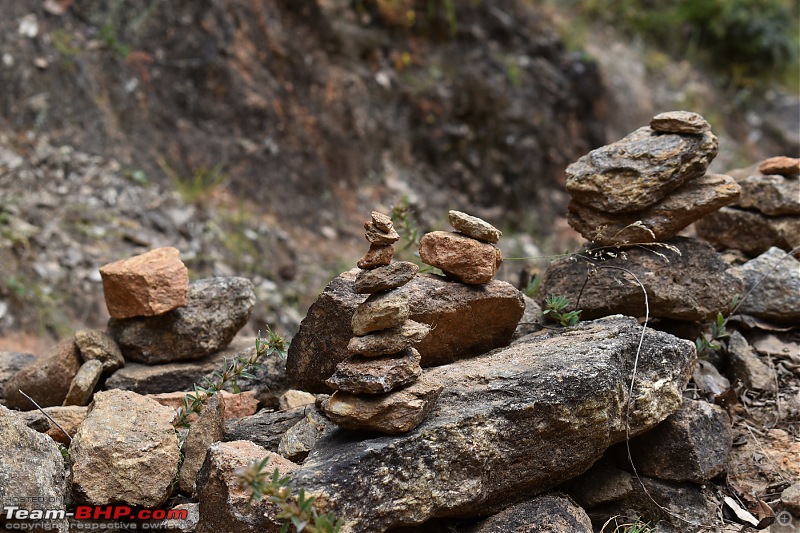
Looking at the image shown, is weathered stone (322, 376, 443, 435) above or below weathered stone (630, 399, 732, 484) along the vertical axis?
above

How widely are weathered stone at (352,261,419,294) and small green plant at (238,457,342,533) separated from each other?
0.75 meters

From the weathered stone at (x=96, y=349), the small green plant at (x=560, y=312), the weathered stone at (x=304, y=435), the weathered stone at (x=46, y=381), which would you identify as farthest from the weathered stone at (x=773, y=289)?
the weathered stone at (x=46, y=381)

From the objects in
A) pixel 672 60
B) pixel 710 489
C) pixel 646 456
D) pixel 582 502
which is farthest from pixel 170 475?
pixel 672 60

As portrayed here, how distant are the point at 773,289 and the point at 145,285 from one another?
9.79ft

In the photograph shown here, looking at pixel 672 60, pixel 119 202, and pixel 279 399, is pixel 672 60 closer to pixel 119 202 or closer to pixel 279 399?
pixel 119 202

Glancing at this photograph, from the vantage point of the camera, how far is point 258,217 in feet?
27.3

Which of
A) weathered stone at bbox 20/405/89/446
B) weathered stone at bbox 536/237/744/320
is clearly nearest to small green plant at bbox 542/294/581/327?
weathered stone at bbox 536/237/744/320

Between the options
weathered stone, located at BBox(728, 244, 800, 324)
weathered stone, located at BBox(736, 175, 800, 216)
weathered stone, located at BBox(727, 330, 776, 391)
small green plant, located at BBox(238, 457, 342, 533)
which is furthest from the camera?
weathered stone, located at BBox(736, 175, 800, 216)

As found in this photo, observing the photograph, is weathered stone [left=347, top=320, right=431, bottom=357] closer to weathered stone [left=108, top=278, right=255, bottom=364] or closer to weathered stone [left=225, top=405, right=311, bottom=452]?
weathered stone [left=225, top=405, right=311, bottom=452]

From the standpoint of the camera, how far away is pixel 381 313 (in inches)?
108

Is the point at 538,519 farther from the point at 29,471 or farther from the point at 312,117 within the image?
the point at 312,117

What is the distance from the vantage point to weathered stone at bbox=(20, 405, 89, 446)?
320 centimetres

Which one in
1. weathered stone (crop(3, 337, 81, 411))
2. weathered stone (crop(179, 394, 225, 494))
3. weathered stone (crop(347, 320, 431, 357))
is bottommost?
weathered stone (crop(3, 337, 81, 411))

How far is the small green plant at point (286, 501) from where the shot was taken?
87.0 inches
